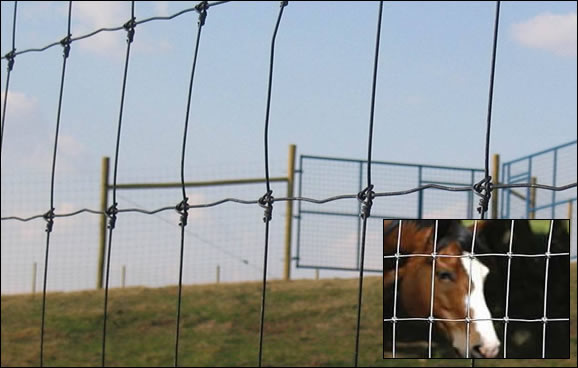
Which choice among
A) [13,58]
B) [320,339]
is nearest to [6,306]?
[320,339]

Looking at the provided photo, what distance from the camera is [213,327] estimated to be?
662 centimetres

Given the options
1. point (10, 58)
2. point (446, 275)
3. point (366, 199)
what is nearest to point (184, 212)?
point (366, 199)

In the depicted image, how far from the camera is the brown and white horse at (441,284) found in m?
1.61

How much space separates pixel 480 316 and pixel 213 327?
5131mm

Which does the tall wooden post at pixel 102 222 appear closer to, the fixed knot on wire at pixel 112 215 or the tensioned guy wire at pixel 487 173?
the fixed knot on wire at pixel 112 215

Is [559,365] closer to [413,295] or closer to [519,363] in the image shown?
[519,363]

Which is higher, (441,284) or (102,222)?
(102,222)

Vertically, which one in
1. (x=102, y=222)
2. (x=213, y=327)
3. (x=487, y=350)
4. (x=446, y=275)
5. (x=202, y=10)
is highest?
(x=202, y=10)

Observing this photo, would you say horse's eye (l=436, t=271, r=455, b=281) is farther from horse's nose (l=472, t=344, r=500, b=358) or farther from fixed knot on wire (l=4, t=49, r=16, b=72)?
fixed knot on wire (l=4, t=49, r=16, b=72)

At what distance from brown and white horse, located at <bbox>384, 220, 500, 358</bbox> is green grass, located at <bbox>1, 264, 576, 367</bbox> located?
169 inches

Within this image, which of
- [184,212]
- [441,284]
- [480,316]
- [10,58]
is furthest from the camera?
[10,58]

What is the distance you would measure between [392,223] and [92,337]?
532 centimetres

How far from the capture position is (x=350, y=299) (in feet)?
22.8

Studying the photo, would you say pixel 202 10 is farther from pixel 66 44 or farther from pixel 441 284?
pixel 441 284
